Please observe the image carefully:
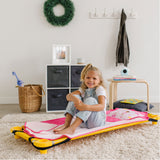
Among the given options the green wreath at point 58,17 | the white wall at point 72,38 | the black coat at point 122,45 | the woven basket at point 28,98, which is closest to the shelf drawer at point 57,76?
the woven basket at point 28,98

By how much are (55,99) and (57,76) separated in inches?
12.2

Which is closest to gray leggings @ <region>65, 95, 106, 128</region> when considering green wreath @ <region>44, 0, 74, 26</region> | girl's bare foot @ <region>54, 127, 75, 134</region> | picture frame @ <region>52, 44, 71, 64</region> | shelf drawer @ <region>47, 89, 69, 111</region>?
girl's bare foot @ <region>54, 127, 75, 134</region>

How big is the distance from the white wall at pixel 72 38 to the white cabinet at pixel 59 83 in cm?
54

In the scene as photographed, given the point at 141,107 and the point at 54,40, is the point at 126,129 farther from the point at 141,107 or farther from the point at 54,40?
the point at 54,40

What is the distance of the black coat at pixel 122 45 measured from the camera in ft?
10.2

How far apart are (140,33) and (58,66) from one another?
1523 millimetres

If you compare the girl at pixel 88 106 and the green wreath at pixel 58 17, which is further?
the green wreath at pixel 58 17

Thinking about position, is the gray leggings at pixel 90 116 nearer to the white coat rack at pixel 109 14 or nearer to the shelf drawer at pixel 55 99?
the shelf drawer at pixel 55 99

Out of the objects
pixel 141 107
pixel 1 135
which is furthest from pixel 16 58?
pixel 141 107

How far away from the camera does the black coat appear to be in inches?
123

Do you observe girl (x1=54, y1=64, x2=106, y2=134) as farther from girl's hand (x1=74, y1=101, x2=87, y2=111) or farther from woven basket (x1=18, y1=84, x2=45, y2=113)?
woven basket (x1=18, y1=84, x2=45, y2=113)

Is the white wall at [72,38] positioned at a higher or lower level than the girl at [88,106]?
higher

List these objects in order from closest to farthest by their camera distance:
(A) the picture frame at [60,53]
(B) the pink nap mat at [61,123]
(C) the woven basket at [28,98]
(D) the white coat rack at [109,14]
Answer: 1. (B) the pink nap mat at [61,123]
2. (C) the woven basket at [28,98]
3. (A) the picture frame at [60,53]
4. (D) the white coat rack at [109,14]

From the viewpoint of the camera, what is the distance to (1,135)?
1.69 m
